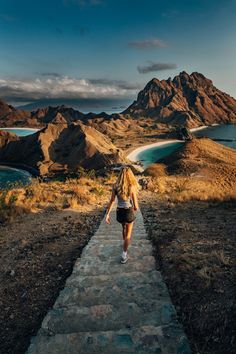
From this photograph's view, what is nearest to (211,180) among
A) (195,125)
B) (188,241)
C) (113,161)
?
(113,161)

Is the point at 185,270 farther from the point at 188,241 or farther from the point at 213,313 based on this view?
the point at 188,241

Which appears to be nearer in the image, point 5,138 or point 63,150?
point 63,150

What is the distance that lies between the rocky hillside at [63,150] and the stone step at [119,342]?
40.1 meters

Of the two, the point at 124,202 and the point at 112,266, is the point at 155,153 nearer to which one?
the point at 124,202

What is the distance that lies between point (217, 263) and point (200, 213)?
266 inches

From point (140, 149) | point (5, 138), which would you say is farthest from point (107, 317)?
point (140, 149)

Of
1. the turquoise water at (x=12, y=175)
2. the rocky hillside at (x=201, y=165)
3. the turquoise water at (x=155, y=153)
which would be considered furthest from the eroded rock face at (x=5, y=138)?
the rocky hillside at (x=201, y=165)

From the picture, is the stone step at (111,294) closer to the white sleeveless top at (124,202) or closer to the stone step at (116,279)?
the stone step at (116,279)

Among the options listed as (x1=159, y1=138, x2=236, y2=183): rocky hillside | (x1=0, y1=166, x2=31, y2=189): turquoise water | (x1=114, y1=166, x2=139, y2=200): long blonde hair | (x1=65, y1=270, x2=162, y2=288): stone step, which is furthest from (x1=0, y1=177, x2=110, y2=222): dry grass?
(x1=0, y1=166, x2=31, y2=189): turquoise water

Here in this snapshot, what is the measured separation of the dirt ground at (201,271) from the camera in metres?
4.44

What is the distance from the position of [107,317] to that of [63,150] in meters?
55.2

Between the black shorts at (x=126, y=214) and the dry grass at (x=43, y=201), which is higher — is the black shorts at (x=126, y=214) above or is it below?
above

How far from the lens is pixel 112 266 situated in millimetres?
6902

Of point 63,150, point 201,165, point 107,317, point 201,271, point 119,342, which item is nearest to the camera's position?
point 119,342
